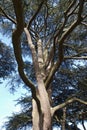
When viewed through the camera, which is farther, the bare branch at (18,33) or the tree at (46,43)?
the tree at (46,43)

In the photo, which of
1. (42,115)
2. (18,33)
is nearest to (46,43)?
(42,115)

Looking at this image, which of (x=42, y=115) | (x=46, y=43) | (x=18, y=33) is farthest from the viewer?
(x=46, y=43)

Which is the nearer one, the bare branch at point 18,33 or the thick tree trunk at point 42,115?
the bare branch at point 18,33

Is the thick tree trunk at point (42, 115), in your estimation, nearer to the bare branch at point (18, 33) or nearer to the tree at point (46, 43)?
the tree at point (46, 43)

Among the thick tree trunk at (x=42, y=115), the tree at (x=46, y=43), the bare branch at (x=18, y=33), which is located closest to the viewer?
the bare branch at (x=18, y=33)

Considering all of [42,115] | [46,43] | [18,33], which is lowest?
[42,115]

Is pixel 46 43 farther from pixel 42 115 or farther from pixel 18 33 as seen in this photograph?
pixel 18 33

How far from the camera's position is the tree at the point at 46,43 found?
837cm

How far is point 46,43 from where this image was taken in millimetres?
12586

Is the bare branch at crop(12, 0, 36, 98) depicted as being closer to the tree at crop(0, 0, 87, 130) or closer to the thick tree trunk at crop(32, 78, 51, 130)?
the tree at crop(0, 0, 87, 130)

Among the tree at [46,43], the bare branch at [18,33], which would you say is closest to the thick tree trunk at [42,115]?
the tree at [46,43]

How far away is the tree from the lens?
8367 millimetres

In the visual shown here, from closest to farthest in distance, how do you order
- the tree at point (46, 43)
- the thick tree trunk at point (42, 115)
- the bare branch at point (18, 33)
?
the bare branch at point (18, 33) → the tree at point (46, 43) → the thick tree trunk at point (42, 115)

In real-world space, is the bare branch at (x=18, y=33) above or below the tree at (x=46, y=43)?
below
